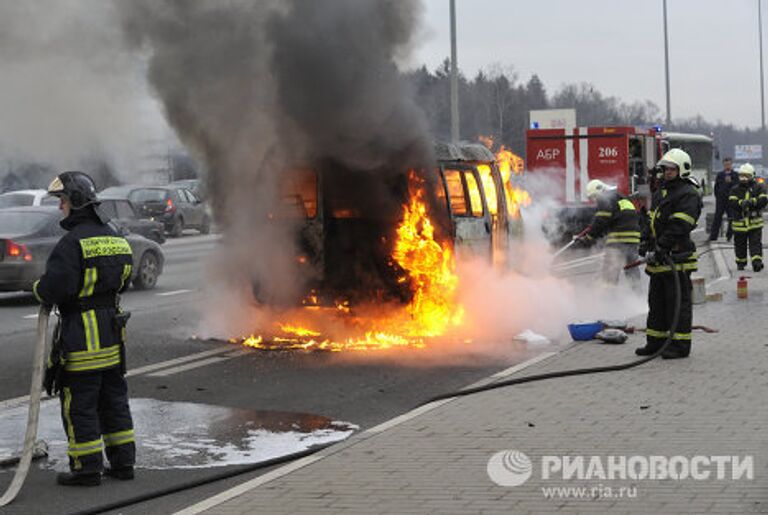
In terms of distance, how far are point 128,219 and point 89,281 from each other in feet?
50.4

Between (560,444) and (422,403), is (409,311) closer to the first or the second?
(422,403)

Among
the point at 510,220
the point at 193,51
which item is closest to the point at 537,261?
the point at 510,220

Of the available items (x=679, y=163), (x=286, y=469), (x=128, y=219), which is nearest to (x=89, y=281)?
(x=286, y=469)

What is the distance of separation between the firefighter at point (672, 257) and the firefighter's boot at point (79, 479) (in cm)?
498

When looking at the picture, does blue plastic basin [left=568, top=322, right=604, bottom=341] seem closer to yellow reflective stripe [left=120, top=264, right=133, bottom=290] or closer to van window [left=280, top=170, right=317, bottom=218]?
van window [left=280, top=170, right=317, bottom=218]

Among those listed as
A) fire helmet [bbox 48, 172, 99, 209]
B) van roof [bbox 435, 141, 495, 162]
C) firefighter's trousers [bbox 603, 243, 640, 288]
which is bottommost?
firefighter's trousers [bbox 603, 243, 640, 288]

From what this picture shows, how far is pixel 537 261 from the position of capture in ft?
45.2

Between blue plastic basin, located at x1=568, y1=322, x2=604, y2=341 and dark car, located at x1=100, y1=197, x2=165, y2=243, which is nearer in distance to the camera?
blue plastic basin, located at x1=568, y1=322, x2=604, y2=341

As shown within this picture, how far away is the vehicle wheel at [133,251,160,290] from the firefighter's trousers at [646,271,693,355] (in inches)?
389

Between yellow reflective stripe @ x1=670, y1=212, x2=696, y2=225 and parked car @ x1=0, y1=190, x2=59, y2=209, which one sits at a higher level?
parked car @ x1=0, y1=190, x2=59, y2=209

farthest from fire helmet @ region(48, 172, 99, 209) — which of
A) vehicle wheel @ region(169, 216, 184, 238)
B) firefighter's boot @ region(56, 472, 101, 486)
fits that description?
vehicle wheel @ region(169, 216, 184, 238)

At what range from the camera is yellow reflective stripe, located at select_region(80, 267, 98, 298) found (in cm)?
629

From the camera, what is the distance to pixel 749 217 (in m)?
17.6

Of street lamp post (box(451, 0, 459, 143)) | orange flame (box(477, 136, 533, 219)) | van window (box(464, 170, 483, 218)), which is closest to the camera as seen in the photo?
van window (box(464, 170, 483, 218))
